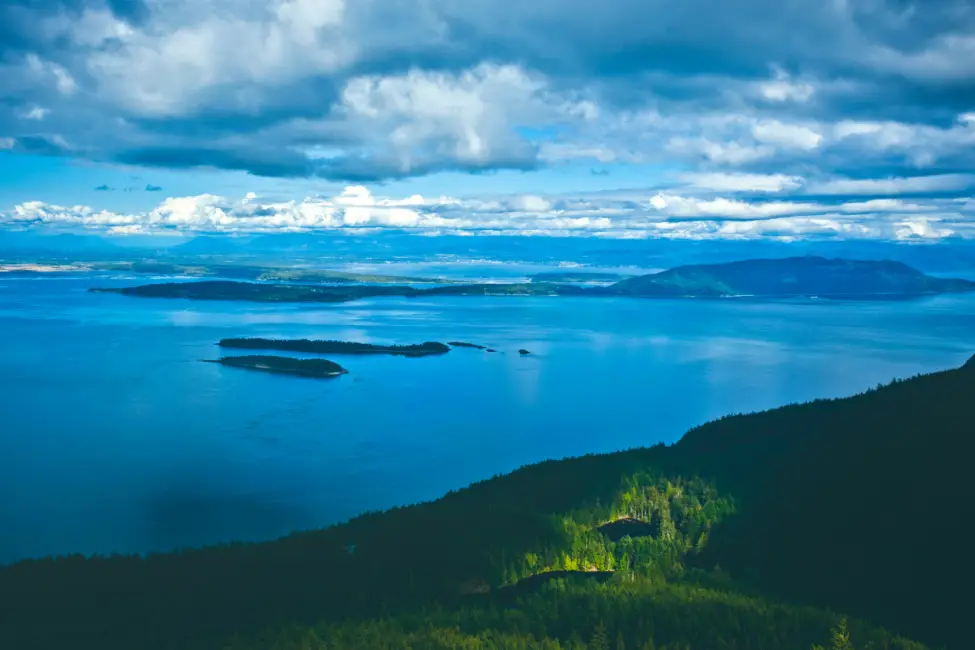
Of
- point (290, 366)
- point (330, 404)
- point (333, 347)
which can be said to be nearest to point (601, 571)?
point (330, 404)

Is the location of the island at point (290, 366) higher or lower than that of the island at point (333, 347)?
lower

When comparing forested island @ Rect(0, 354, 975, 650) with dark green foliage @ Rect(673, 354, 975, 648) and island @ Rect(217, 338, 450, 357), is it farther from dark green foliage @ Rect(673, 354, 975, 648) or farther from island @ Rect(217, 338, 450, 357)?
island @ Rect(217, 338, 450, 357)

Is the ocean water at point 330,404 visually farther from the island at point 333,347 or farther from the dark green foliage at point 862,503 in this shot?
the dark green foliage at point 862,503

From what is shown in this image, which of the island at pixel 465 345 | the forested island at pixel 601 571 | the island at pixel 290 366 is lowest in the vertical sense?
the forested island at pixel 601 571

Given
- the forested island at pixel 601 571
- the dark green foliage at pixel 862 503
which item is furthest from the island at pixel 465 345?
the forested island at pixel 601 571

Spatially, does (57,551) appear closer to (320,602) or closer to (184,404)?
(320,602)

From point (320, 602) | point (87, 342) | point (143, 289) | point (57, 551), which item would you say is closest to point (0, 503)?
point (57, 551)

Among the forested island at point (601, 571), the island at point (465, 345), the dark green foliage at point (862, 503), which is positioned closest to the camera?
the forested island at point (601, 571)
